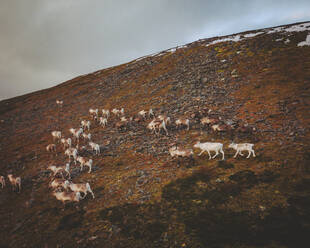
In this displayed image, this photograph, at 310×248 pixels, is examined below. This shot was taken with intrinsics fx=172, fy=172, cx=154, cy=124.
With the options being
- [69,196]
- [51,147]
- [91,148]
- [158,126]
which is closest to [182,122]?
[158,126]

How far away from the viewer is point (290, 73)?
28172mm

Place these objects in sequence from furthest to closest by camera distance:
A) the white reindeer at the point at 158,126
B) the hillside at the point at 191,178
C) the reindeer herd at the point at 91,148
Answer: the white reindeer at the point at 158,126 < the reindeer herd at the point at 91,148 < the hillside at the point at 191,178

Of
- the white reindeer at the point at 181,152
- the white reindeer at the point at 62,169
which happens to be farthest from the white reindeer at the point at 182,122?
the white reindeer at the point at 62,169

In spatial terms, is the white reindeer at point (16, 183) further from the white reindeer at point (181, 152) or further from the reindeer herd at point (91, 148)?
the white reindeer at point (181, 152)

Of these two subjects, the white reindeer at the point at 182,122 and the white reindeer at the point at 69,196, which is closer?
the white reindeer at the point at 69,196

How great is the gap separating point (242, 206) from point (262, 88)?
2354 centimetres

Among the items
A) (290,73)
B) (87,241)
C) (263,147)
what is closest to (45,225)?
(87,241)

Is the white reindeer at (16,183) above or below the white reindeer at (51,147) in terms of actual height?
below

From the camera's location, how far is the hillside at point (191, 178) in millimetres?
8195

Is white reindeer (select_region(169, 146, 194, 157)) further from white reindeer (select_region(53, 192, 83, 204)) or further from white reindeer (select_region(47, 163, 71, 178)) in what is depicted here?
white reindeer (select_region(47, 163, 71, 178))

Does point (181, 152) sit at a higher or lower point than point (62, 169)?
lower

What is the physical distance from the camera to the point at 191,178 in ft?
40.1

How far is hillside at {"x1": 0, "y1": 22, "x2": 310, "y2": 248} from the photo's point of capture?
8.20 meters

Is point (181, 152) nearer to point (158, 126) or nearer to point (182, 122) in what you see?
point (182, 122)
